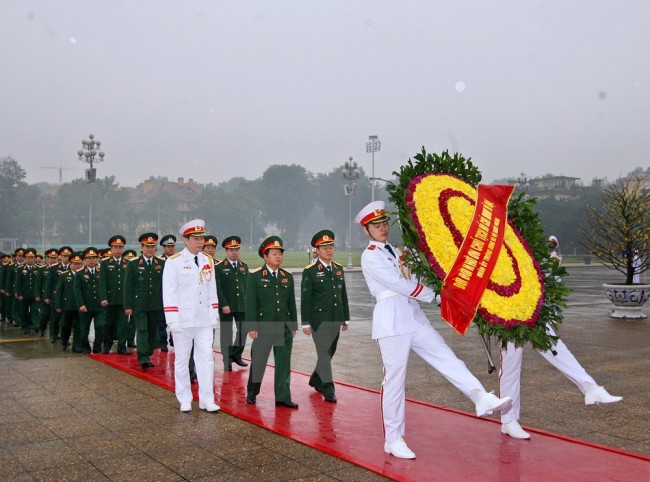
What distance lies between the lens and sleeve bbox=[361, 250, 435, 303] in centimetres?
529

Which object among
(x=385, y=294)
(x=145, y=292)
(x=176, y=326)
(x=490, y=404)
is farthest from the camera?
(x=145, y=292)

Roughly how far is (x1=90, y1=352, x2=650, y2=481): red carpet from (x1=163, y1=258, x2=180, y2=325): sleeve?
1.01 metres

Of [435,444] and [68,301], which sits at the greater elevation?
[68,301]

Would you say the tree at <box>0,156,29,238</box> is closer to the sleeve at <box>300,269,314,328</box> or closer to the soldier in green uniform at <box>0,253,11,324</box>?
the soldier in green uniform at <box>0,253,11,324</box>

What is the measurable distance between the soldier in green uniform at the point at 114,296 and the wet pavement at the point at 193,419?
0.61 metres

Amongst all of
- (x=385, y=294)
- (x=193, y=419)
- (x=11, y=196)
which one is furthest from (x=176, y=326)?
(x=11, y=196)

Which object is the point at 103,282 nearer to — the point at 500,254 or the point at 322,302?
the point at 322,302

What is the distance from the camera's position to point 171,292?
730cm

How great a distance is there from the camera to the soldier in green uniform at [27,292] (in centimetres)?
1437

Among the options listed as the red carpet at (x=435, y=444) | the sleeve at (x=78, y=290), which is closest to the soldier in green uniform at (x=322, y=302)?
the red carpet at (x=435, y=444)

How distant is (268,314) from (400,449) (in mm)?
2601

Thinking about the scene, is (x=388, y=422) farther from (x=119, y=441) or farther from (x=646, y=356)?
(x=646, y=356)

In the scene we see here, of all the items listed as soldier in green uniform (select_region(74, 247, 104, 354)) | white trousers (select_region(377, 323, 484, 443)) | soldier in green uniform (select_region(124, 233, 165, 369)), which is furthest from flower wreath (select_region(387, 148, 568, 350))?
soldier in green uniform (select_region(74, 247, 104, 354))

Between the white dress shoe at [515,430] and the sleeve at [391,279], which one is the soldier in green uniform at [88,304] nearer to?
the sleeve at [391,279]
